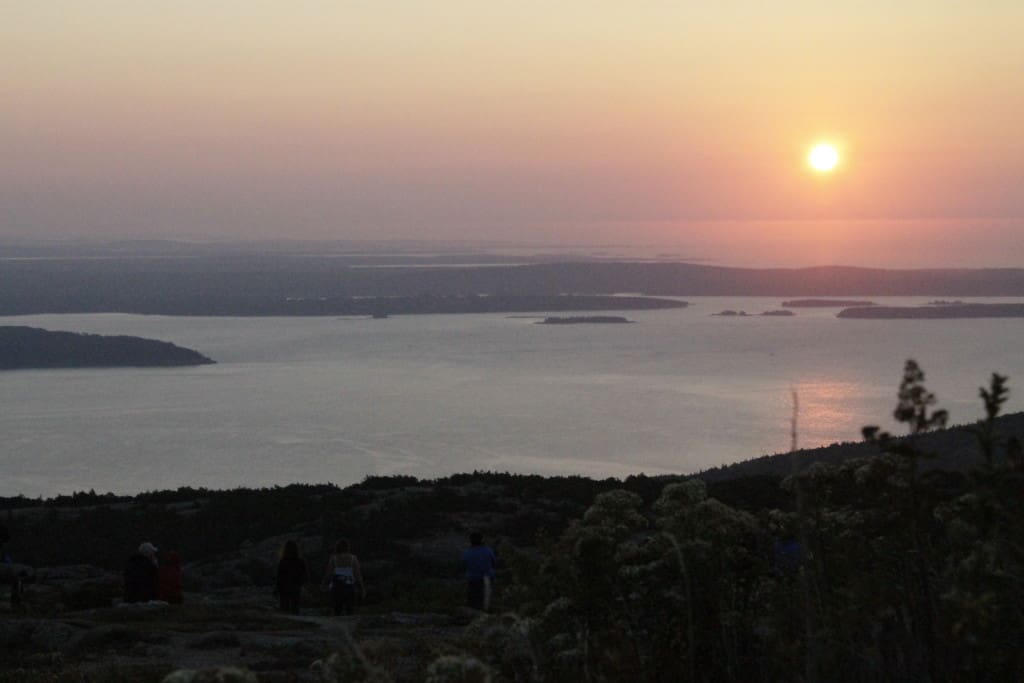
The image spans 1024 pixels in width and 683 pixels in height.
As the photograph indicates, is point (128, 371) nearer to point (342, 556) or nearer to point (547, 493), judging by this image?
point (547, 493)

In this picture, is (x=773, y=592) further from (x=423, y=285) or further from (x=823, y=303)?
(x=423, y=285)

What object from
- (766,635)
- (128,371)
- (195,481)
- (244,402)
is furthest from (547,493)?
(128,371)

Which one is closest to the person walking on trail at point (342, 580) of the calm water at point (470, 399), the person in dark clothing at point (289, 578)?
the person in dark clothing at point (289, 578)

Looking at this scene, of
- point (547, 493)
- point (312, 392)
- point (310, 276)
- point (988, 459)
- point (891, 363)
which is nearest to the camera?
point (988, 459)

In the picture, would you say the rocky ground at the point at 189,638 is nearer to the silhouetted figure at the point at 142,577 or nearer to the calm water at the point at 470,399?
the silhouetted figure at the point at 142,577

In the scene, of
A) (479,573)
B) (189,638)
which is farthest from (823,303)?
(189,638)

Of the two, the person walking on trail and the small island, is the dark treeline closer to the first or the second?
the small island
